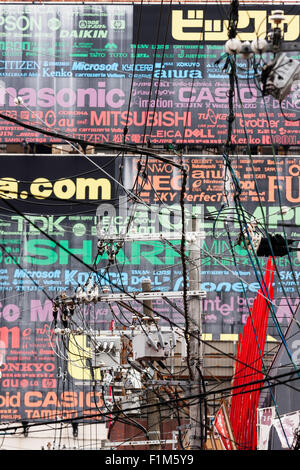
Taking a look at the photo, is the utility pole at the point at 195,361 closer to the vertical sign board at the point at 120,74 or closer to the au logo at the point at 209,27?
the vertical sign board at the point at 120,74

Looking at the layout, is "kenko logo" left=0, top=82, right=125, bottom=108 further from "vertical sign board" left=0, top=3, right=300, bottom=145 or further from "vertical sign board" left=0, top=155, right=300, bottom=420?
"vertical sign board" left=0, top=155, right=300, bottom=420

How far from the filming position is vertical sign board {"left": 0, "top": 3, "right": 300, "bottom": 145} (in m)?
43.8

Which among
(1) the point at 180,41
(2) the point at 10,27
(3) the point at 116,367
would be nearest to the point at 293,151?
(1) the point at 180,41

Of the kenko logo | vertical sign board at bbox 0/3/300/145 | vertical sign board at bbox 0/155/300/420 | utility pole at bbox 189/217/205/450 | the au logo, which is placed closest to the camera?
utility pole at bbox 189/217/205/450

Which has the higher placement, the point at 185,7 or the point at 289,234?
the point at 185,7

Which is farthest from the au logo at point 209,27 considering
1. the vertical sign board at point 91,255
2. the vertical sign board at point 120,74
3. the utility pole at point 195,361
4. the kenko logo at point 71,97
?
the utility pole at point 195,361

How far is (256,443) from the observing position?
21953 millimetres

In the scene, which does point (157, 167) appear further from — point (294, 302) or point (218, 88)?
point (294, 302)

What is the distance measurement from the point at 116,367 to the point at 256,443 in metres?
3.30

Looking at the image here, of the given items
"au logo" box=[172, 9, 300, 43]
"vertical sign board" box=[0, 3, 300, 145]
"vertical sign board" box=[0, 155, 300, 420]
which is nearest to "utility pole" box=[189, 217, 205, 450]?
"vertical sign board" box=[0, 155, 300, 420]

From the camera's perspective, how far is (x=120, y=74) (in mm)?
44594

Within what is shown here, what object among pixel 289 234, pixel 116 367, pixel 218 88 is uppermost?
pixel 218 88

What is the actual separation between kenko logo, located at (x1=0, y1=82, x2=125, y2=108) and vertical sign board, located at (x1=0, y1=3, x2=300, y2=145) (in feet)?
0.13
